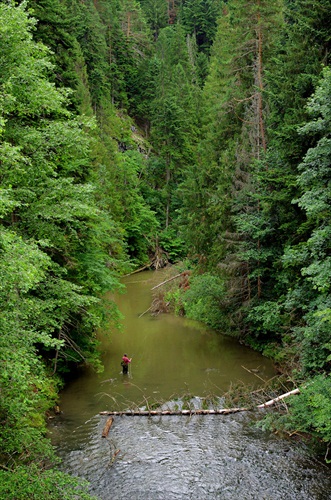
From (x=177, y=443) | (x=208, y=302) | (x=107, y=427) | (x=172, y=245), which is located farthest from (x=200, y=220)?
(x=172, y=245)

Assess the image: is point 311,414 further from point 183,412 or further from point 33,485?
point 33,485

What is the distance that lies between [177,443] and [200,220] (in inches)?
601

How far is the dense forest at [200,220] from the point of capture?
25.5ft

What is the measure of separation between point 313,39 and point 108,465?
13.3 meters

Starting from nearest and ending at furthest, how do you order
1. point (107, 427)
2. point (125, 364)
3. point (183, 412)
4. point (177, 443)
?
point (177, 443), point (107, 427), point (183, 412), point (125, 364)

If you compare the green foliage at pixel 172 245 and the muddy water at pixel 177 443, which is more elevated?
the muddy water at pixel 177 443

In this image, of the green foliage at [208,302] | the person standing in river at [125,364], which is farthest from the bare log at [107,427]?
the green foliage at [208,302]

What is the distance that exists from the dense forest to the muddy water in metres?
0.86

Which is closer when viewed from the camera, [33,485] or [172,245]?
[33,485]

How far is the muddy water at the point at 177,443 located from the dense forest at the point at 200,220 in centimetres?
86

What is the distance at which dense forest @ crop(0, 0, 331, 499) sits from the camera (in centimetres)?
776

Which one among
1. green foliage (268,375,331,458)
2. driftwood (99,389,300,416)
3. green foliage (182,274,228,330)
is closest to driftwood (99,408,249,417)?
driftwood (99,389,300,416)

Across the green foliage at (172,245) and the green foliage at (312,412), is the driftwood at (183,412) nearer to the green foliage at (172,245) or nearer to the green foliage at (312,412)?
the green foliage at (312,412)

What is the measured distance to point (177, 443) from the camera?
→ 418 inches
